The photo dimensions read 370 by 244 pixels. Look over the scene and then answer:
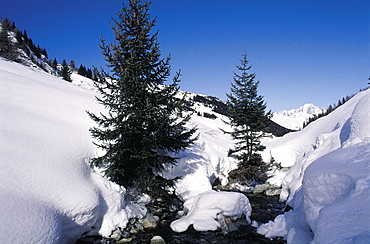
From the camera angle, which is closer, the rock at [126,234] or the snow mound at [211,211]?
the rock at [126,234]

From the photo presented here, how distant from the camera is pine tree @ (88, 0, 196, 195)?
1129 centimetres

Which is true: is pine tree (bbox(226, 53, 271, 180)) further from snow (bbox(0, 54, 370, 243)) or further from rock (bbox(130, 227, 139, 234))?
rock (bbox(130, 227, 139, 234))

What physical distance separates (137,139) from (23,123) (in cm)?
597

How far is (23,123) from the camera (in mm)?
10961

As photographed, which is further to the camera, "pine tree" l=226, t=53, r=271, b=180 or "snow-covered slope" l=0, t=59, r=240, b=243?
"pine tree" l=226, t=53, r=271, b=180

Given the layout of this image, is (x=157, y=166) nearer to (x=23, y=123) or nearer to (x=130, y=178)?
(x=130, y=178)

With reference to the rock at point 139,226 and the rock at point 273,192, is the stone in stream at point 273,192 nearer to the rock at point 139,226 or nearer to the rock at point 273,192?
the rock at point 273,192

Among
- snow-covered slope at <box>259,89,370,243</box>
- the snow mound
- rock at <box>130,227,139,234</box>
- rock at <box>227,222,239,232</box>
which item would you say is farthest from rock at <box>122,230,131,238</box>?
snow-covered slope at <box>259,89,370,243</box>

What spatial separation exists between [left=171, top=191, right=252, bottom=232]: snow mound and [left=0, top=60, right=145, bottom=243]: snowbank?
8.70 feet

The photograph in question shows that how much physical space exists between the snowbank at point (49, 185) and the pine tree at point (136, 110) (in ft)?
3.91

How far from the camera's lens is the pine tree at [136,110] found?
37.0ft

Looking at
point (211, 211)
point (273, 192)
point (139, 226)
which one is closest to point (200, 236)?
point (211, 211)

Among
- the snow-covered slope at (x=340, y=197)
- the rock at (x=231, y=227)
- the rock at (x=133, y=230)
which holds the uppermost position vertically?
the snow-covered slope at (x=340, y=197)

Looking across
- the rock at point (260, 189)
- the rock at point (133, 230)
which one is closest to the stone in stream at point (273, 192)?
the rock at point (260, 189)
